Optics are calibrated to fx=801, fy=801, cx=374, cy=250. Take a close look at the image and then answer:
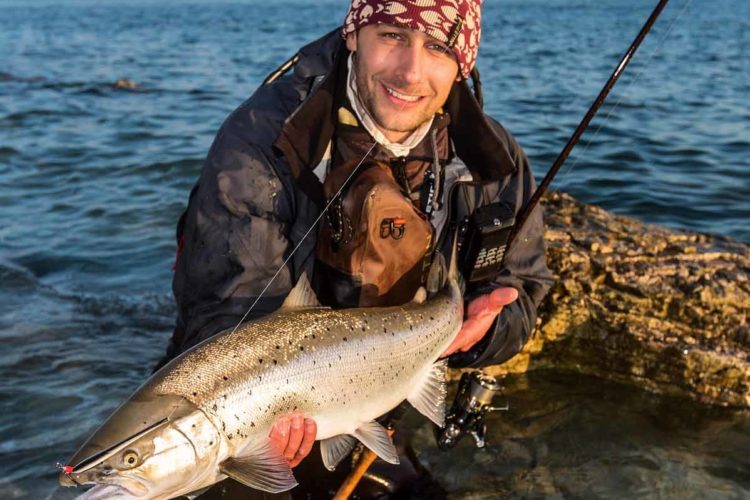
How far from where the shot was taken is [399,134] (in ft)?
14.1

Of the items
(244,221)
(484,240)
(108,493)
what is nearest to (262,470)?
(108,493)

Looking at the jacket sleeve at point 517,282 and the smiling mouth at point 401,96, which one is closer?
the smiling mouth at point 401,96

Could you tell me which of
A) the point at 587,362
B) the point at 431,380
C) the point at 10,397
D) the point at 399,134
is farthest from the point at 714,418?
the point at 10,397

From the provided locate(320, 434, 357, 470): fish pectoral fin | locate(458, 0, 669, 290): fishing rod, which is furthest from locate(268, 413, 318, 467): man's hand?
locate(458, 0, 669, 290): fishing rod

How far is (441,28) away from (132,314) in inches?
190

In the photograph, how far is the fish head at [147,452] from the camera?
9.25 ft

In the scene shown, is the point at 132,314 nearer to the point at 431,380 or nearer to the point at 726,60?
the point at 431,380

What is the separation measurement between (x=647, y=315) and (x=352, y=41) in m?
2.97

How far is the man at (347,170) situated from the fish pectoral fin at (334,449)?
67 centimetres

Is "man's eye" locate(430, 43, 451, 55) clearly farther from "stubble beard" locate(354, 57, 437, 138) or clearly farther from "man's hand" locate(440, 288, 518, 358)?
"man's hand" locate(440, 288, 518, 358)

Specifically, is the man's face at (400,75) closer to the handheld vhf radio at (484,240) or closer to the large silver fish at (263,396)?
the handheld vhf radio at (484,240)

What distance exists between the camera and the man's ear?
4332 mm

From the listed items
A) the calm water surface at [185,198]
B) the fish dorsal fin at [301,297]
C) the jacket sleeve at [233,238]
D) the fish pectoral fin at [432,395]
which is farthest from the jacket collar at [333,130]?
the calm water surface at [185,198]

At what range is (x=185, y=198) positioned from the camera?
11492mm
